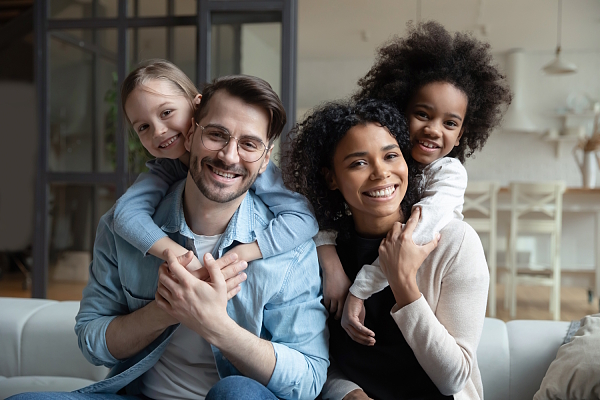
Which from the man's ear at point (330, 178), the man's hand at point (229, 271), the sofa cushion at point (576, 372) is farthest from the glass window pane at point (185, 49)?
the sofa cushion at point (576, 372)

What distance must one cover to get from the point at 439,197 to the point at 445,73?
1.14 ft

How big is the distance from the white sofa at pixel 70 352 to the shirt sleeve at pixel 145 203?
748 mm

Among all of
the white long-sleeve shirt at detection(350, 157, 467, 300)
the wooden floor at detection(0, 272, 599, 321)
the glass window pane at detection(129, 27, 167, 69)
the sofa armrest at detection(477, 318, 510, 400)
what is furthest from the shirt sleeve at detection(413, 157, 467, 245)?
the wooden floor at detection(0, 272, 599, 321)

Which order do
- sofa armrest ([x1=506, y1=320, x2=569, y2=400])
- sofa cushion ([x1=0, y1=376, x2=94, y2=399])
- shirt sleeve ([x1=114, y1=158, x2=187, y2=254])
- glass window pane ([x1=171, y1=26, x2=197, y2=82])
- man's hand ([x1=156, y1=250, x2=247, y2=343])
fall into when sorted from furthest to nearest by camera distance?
1. glass window pane ([x1=171, y1=26, x2=197, y2=82])
2. sofa cushion ([x1=0, y1=376, x2=94, y2=399])
3. sofa armrest ([x1=506, y1=320, x2=569, y2=400])
4. shirt sleeve ([x1=114, y1=158, x2=187, y2=254])
5. man's hand ([x1=156, y1=250, x2=247, y2=343])

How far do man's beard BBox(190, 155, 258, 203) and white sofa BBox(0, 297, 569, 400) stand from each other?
3.06 feet

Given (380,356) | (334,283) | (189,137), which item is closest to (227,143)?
(189,137)

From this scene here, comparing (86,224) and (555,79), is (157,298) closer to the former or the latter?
(86,224)

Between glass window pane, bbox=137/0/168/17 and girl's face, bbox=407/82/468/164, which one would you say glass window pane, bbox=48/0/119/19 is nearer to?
glass window pane, bbox=137/0/168/17

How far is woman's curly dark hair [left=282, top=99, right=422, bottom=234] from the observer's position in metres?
1.37

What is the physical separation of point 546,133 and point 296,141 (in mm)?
7445

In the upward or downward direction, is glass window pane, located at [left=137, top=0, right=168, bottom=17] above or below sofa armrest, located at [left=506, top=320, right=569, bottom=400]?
above

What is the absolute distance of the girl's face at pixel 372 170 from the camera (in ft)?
4.30

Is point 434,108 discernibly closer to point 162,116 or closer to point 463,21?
point 162,116

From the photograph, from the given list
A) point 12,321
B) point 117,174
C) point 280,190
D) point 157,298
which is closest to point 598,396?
point 280,190
